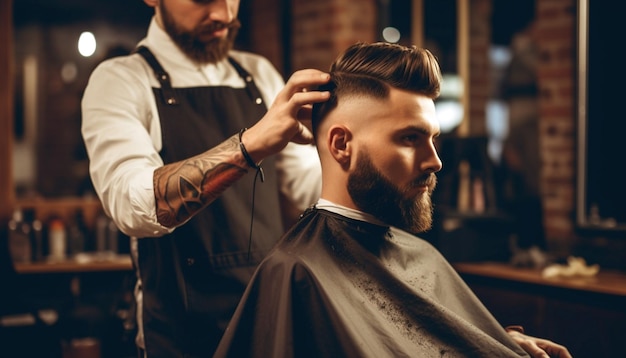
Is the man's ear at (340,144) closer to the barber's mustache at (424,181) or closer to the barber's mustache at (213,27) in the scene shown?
the barber's mustache at (424,181)

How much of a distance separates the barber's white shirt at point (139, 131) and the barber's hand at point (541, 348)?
0.76m

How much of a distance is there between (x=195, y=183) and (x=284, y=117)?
0.26m

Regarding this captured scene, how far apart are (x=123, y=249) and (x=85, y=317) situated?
1.54ft

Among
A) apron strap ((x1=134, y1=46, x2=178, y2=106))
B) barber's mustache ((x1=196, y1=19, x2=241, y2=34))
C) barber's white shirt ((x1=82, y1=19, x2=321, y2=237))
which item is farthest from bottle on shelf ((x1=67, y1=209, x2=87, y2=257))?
barber's mustache ((x1=196, y1=19, x2=241, y2=34))

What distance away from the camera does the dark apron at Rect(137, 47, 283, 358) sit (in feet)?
6.00

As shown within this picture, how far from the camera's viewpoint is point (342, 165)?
168 centimetres

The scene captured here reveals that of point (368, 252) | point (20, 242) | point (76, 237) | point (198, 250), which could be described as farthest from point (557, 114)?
point (20, 242)

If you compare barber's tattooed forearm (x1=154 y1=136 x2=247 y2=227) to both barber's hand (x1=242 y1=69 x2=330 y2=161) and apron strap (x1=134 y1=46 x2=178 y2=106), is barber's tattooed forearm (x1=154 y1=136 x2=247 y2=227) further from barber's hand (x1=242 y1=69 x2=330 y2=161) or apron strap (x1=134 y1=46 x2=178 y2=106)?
apron strap (x1=134 y1=46 x2=178 y2=106)

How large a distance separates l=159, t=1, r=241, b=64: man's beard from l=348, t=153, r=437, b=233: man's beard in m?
0.63

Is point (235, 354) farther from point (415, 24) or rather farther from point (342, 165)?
point (415, 24)

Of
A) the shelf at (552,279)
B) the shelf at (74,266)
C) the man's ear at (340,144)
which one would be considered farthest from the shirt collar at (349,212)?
the shelf at (74,266)

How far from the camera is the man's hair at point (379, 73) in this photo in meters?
1.63

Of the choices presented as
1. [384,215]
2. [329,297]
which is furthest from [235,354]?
[384,215]

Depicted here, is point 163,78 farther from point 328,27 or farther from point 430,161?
point 328,27
